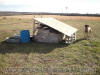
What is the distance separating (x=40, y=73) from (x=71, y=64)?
1874 mm

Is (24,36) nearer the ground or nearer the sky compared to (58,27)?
nearer the ground

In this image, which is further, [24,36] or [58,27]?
[58,27]

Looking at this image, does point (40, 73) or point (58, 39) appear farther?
point (58, 39)

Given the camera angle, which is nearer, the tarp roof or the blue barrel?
the tarp roof

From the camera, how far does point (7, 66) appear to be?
22.3ft

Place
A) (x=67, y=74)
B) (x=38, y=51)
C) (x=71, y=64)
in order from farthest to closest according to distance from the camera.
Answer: (x=38, y=51) < (x=71, y=64) < (x=67, y=74)

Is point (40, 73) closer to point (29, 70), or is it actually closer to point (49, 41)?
point (29, 70)

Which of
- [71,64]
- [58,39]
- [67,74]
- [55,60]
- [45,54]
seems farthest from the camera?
[58,39]

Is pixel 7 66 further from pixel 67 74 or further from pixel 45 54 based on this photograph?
pixel 67 74

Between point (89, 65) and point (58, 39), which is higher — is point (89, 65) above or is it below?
below

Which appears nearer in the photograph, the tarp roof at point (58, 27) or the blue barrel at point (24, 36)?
the tarp roof at point (58, 27)

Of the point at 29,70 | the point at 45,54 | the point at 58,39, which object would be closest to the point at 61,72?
the point at 29,70

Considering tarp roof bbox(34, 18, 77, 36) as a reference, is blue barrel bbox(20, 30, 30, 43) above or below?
below

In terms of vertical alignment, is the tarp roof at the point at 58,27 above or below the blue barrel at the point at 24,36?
above
